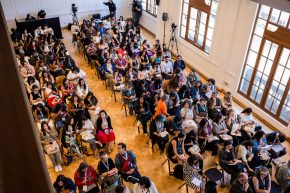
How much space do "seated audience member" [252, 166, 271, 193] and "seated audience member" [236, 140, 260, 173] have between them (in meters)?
0.55

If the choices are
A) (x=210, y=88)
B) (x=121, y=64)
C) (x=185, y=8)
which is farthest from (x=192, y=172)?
(x=185, y=8)

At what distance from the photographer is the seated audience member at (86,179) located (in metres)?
5.20

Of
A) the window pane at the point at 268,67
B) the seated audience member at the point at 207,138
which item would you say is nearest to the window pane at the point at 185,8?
the window pane at the point at 268,67

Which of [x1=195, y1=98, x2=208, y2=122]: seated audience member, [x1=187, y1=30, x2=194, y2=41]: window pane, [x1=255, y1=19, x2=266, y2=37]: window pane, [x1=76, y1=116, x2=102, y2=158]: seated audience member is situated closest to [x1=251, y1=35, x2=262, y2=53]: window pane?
[x1=255, y1=19, x2=266, y2=37]: window pane

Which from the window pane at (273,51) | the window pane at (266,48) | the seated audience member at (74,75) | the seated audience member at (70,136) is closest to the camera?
the seated audience member at (70,136)

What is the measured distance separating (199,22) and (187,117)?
4.71m

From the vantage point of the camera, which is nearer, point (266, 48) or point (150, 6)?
point (266, 48)

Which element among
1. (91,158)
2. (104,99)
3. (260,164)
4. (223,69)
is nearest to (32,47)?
(104,99)

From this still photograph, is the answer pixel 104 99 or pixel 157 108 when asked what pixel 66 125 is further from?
pixel 104 99

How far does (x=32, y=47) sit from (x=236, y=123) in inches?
302

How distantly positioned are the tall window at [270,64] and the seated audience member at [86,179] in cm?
520

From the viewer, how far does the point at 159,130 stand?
258 inches

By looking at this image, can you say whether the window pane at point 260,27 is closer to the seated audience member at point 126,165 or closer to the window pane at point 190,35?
the window pane at point 190,35

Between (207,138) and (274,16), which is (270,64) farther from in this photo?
(207,138)
